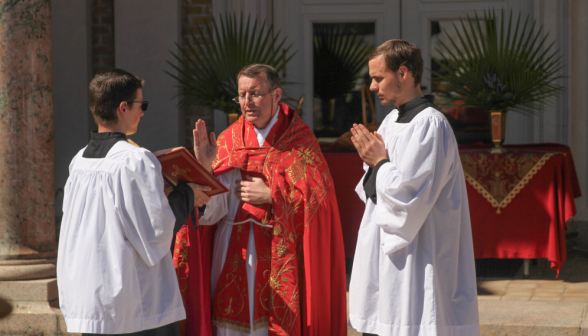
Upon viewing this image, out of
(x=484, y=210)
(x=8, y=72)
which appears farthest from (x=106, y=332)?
(x=484, y=210)

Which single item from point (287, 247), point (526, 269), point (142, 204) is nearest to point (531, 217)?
point (526, 269)

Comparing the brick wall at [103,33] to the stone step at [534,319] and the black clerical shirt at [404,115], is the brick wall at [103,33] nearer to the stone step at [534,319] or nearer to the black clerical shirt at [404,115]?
the stone step at [534,319]

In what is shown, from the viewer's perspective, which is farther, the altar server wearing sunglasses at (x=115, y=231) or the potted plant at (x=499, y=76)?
the potted plant at (x=499, y=76)

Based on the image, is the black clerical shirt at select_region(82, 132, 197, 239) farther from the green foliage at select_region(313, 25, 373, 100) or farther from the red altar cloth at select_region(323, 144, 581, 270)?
the green foliage at select_region(313, 25, 373, 100)


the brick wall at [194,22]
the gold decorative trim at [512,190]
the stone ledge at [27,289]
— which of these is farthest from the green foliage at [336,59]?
the stone ledge at [27,289]

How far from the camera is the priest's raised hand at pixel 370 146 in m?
2.45

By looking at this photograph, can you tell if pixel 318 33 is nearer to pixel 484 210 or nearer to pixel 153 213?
pixel 484 210

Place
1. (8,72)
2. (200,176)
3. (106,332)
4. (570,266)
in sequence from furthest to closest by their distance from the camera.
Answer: (570,266) → (8,72) → (200,176) → (106,332)

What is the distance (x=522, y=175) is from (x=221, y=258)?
2512mm

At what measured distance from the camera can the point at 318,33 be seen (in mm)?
6211

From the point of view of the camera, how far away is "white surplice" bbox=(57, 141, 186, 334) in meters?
2.28

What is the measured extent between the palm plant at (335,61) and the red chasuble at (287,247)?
3.10m

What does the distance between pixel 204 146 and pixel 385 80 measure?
3.21 ft

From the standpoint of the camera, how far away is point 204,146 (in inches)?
119
